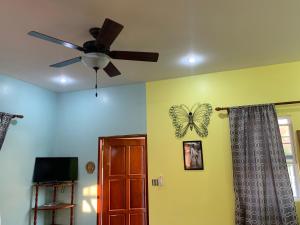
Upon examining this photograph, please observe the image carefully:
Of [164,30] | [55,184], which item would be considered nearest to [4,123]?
[55,184]

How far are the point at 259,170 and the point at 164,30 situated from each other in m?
2.28

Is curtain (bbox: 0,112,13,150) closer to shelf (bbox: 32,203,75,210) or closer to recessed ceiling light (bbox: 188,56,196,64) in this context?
shelf (bbox: 32,203,75,210)

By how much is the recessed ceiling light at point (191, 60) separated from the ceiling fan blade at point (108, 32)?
1.44 meters

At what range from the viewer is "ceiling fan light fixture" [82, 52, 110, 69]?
7.45 ft

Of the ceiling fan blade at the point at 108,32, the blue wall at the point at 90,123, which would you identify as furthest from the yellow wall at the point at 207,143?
the ceiling fan blade at the point at 108,32

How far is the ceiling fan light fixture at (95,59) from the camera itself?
2270 mm

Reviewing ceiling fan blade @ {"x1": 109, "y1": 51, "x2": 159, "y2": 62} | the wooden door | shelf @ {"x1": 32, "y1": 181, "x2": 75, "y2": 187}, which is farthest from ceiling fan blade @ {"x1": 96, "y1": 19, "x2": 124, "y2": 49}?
shelf @ {"x1": 32, "y1": 181, "x2": 75, "y2": 187}

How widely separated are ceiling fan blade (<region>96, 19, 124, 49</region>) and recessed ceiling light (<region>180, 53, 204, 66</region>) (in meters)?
1.44

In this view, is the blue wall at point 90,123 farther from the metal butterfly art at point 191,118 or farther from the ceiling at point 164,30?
the ceiling at point 164,30

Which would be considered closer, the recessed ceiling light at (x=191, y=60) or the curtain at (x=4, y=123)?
the recessed ceiling light at (x=191, y=60)

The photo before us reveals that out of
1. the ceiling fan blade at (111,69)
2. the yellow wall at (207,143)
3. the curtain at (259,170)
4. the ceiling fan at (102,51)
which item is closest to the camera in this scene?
the ceiling fan at (102,51)

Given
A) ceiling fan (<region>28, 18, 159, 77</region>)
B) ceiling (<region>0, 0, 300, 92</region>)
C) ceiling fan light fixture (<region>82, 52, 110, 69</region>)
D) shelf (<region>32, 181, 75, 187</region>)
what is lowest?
shelf (<region>32, 181, 75, 187</region>)

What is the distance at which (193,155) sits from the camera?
3.94 metres

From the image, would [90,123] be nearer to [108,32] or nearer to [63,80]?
[63,80]
